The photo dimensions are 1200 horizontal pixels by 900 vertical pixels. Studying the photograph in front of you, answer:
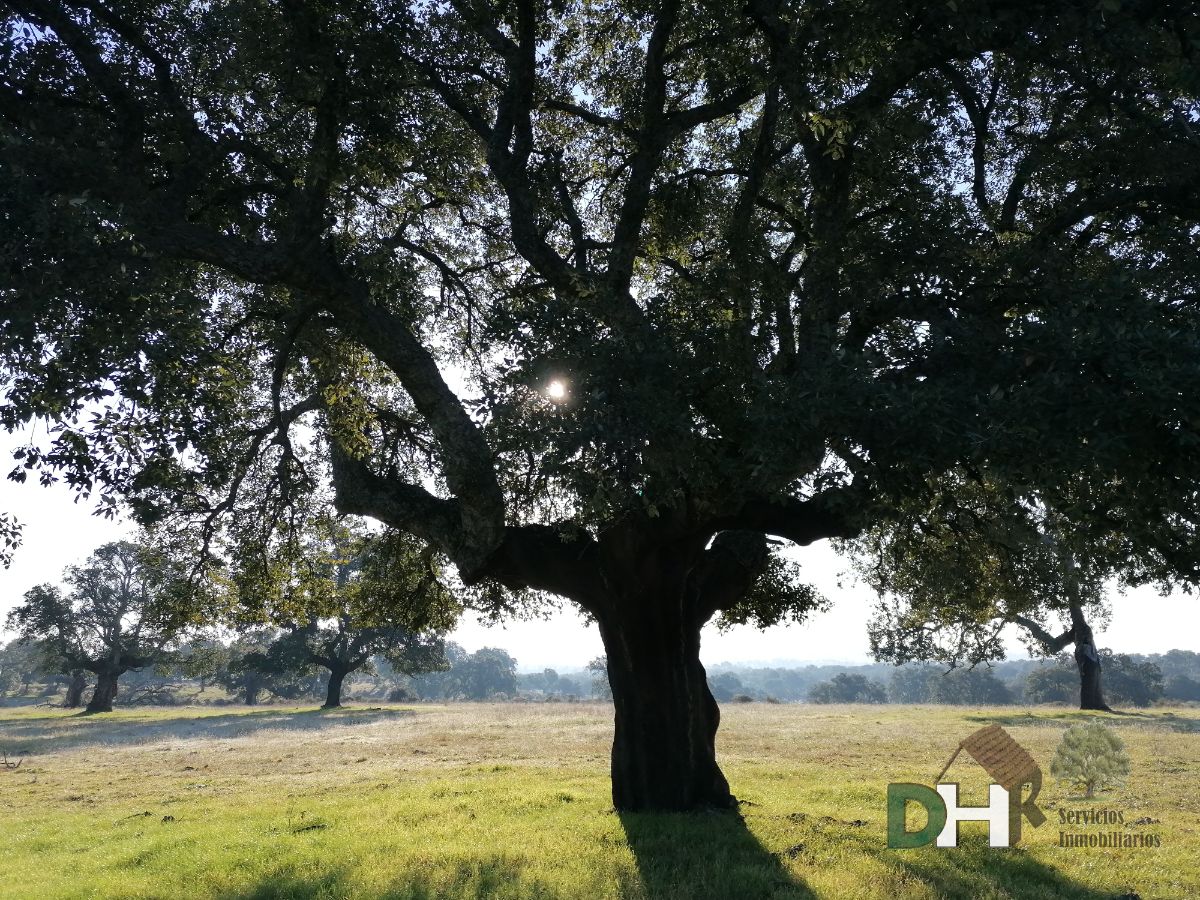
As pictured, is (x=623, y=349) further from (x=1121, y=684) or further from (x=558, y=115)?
(x=1121, y=684)

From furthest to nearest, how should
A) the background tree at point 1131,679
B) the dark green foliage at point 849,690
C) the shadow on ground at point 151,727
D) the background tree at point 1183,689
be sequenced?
1. the dark green foliage at point 849,690
2. the background tree at point 1183,689
3. the background tree at point 1131,679
4. the shadow on ground at point 151,727

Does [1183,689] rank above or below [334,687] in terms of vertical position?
below

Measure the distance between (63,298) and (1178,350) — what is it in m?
12.2

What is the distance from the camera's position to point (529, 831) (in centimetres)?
1307

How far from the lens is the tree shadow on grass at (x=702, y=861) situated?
9.59 m

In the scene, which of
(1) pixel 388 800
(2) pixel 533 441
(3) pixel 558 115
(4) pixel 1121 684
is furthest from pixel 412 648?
(4) pixel 1121 684

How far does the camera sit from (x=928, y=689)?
584ft

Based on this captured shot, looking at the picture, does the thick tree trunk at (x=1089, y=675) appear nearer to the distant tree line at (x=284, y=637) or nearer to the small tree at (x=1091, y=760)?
the distant tree line at (x=284, y=637)

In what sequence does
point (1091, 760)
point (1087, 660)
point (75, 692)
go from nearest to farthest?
point (1091, 760) < point (1087, 660) < point (75, 692)

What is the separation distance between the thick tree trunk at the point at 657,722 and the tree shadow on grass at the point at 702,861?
581 mm

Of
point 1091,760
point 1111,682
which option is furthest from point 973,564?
point 1111,682

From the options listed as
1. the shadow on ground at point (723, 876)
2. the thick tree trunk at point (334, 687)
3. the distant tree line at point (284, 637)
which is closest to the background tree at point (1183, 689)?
the distant tree line at point (284, 637)

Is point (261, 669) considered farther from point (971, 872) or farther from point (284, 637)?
point (971, 872)

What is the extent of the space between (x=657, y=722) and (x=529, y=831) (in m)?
2.88
